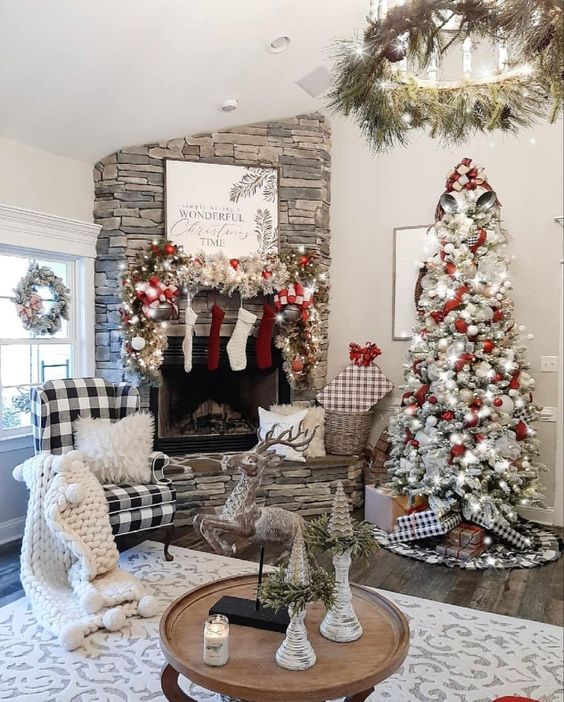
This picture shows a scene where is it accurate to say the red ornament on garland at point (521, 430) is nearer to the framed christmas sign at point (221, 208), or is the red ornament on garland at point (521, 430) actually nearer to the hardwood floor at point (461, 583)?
the hardwood floor at point (461, 583)

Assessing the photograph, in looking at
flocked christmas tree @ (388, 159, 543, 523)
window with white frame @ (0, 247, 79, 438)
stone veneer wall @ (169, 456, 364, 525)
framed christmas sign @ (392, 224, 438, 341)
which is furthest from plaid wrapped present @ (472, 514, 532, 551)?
window with white frame @ (0, 247, 79, 438)

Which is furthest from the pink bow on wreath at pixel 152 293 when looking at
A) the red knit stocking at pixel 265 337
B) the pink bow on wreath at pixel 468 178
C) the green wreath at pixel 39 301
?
the pink bow on wreath at pixel 468 178

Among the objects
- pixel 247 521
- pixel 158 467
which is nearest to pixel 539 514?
pixel 158 467

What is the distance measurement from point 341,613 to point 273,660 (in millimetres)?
251

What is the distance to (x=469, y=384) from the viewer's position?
12.5 feet

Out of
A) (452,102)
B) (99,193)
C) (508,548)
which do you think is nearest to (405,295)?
(508,548)

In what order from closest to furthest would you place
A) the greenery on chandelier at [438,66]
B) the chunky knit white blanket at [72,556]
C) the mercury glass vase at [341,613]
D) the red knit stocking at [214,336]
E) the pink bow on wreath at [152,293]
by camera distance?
the greenery on chandelier at [438,66]
the mercury glass vase at [341,613]
the chunky knit white blanket at [72,556]
the pink bow on wreath at [152,293]
the red knit stocking at [214,336]

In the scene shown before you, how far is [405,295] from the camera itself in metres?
4.97

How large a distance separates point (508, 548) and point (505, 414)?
849 mm

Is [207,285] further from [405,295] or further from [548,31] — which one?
[548,31]

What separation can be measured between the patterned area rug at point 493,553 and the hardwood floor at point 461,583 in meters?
0.06

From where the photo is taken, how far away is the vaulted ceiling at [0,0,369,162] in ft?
10.6

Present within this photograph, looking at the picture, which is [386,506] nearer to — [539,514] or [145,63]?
[539,514]

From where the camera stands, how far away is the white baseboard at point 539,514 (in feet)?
14.5
